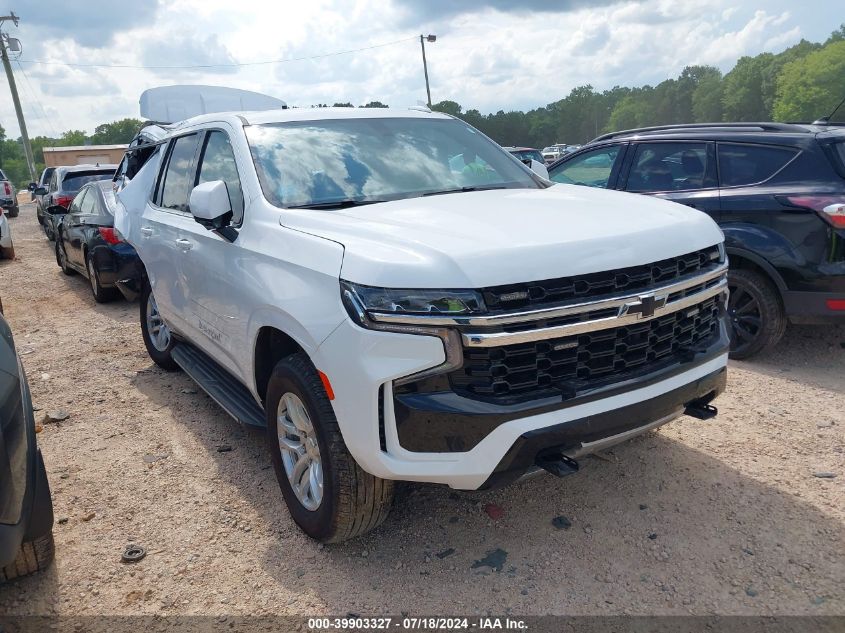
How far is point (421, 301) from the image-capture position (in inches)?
96.7

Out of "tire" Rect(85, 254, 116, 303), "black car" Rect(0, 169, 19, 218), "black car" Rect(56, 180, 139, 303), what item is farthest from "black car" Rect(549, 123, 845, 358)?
"black car" Rect(0, 169, 19, 218)

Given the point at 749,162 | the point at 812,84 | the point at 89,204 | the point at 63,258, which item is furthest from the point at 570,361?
the point at 812,84

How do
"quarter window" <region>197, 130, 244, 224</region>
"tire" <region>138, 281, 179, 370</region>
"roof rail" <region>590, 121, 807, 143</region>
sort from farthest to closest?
1. "tire" <region>138, 281, 179, 370</region>
2. "roof rail" <region>590, 121, 807, 143</region>
3. "quarter window" <region>197, 130, 244, 224</region>

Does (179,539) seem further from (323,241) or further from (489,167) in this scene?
(489,167)

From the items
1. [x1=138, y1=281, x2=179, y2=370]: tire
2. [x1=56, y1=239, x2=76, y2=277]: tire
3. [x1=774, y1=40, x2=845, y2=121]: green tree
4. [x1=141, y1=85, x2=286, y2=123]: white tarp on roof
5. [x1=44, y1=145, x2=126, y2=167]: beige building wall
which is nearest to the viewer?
[x1=138, y1=281, x2=179, y2=370]: tire

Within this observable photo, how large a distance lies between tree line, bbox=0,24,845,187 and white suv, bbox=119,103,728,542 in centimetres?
6212

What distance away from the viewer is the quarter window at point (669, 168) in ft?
18.6

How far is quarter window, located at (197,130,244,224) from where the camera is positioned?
11.7 ft

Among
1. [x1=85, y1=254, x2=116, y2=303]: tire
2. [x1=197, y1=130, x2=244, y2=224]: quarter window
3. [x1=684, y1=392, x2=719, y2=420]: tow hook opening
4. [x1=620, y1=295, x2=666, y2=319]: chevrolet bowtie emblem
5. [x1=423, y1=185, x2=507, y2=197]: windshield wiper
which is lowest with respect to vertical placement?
[x1=684, y1=392, x2=719, y2=420]: tow hook opening

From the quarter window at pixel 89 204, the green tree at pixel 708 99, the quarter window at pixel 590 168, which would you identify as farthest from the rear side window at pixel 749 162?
the green tree at pixel 708 99

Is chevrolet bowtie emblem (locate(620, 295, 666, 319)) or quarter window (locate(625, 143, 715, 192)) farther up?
quarter window (locate(625, 143, 715, 192))

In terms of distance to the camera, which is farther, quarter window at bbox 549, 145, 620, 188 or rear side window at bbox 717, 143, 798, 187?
quarter window at bbox 549, 145, 620, 188

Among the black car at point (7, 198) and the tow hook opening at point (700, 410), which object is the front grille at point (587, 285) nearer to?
the tow hook opening at point (700, 410)

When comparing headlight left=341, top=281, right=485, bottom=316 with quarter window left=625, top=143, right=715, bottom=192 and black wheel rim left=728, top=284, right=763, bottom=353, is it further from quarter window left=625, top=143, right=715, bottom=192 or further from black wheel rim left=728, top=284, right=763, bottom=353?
quarter window left=625, top=143, right=715, bottom=192
